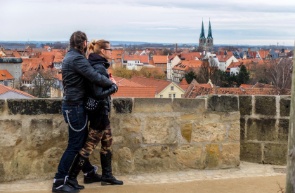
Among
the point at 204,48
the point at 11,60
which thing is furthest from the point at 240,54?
the point at 11,60

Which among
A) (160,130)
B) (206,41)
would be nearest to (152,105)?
(160,130)

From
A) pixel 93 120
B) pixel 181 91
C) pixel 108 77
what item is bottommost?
pixel 181 91

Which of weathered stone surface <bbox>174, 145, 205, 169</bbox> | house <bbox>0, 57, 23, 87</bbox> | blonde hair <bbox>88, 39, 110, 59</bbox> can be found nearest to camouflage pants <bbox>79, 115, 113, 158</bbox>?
blonde hair <bbox>88, 39, 110, 59</bbox>

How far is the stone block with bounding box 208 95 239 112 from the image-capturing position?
5672mm

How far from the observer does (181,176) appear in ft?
18.2

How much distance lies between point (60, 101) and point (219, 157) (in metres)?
1.92

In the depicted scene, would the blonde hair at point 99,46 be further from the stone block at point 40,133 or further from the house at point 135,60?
the house at point 135,60

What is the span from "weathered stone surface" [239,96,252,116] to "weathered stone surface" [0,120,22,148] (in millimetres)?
2599

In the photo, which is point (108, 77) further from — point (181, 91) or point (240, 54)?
point (240, 54)

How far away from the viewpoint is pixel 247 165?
19.7 feet

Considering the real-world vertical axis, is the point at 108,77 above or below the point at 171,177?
above

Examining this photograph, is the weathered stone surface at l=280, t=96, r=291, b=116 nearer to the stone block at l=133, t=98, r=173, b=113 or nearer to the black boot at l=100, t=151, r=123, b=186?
the stone block at l=133, t=98, r=173, b=113

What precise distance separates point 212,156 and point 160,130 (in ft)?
2.25

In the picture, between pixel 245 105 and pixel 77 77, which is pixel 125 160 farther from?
pixel 245 105
